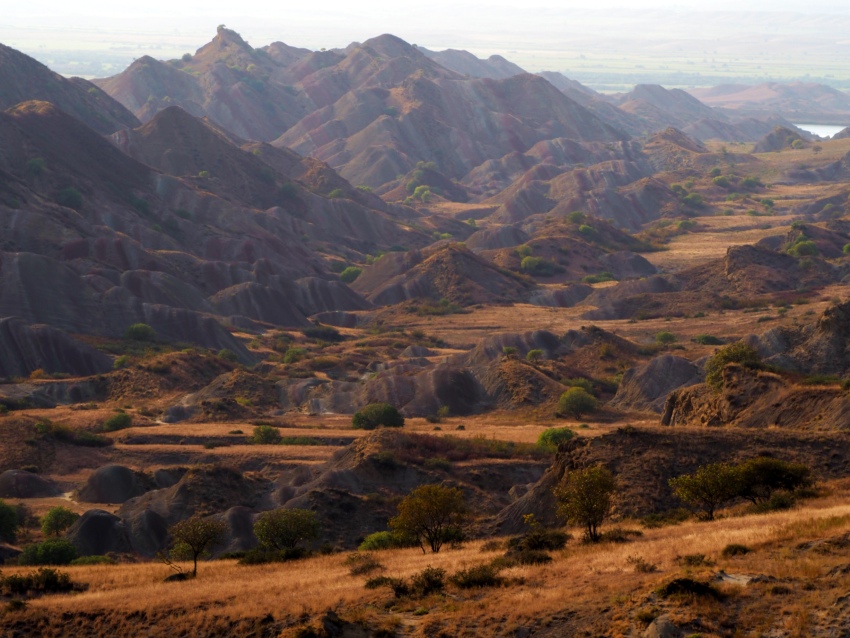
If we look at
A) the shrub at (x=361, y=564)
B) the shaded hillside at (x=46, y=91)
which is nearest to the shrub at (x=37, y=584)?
the shrub at (x=361, y=564)

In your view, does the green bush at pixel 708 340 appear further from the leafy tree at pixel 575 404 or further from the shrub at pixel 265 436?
the shrub at pixel 265 436

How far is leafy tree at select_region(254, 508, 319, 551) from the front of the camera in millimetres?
37250

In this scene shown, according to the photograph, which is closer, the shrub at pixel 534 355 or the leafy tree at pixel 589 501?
the leafy tree at pixel 589 501

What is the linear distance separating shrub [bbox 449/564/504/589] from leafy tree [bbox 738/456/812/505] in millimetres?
10941

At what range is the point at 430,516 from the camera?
35.8 metres

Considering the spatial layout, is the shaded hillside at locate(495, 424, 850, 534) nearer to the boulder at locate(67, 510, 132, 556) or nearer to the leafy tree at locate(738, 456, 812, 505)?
the leafy tree at locate(738, 456, 812, 505)

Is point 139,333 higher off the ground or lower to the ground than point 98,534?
lower

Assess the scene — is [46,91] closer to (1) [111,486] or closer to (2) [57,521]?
(1) [111,486]

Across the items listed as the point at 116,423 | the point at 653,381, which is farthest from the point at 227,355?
the point at 653,381

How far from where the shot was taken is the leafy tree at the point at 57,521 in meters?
45.2

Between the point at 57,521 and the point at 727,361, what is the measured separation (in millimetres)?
33458

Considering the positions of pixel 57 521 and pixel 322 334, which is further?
pixel 322 334

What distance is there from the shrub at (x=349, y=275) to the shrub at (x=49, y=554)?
8405 centimetres

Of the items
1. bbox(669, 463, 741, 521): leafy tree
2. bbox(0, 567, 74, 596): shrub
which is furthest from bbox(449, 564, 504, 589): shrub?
bbox(0, 567, 74, 596): shrub
